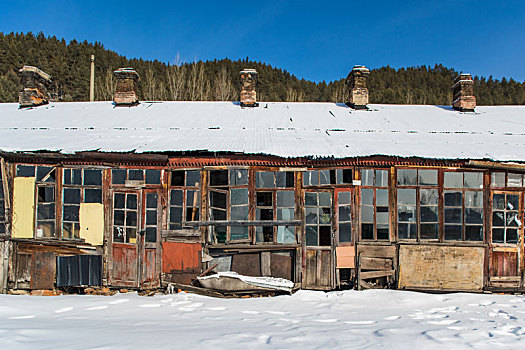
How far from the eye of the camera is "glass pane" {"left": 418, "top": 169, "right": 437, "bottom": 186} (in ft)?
28.8

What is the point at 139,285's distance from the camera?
341 inches

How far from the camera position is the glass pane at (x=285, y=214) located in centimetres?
881

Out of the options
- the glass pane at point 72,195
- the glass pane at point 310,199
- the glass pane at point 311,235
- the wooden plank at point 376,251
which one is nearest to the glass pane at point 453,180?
the wooden plank at point 376,251

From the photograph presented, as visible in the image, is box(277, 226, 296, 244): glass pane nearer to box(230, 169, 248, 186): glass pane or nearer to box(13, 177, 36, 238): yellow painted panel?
box(230, 169, 248, 186): glass pane

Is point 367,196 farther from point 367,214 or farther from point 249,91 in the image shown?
point 249,91

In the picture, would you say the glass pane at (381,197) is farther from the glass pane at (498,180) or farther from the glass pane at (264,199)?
the glass pane at (264,199)

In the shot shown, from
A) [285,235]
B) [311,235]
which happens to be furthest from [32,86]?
[311,235]

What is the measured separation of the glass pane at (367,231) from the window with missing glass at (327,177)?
1.32 m

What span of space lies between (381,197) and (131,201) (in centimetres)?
711

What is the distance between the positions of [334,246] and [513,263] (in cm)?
489

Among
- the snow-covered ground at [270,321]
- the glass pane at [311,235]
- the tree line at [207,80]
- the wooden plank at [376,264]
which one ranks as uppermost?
the tree line at [207,80]

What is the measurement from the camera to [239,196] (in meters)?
8.79

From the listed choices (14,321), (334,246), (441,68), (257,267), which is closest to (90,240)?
(14,321)

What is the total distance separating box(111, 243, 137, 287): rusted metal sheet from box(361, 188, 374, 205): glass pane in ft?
21.7
